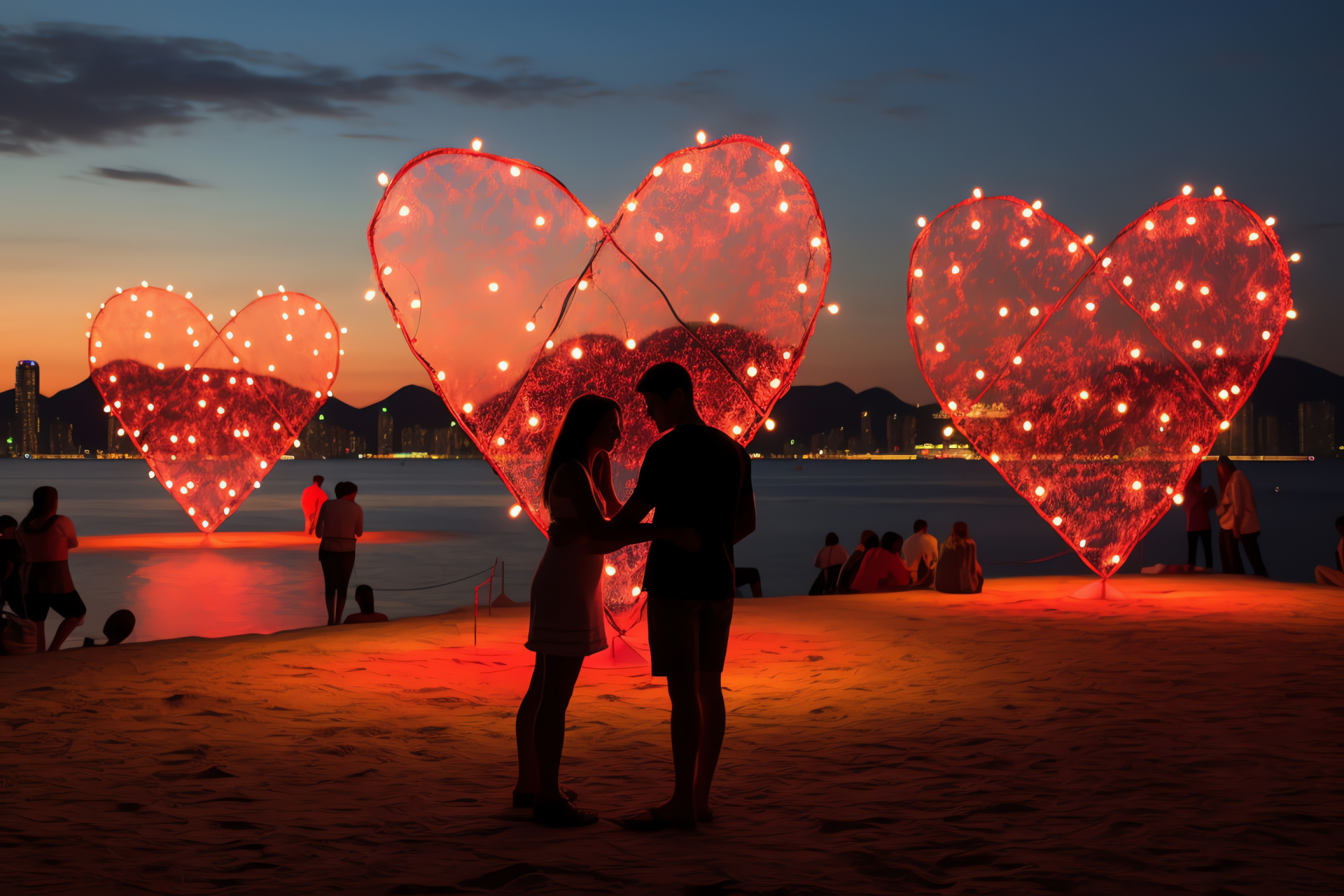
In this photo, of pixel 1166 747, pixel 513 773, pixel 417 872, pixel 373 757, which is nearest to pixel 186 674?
pixel 373 757

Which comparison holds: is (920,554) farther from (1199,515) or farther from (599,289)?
(599,289)

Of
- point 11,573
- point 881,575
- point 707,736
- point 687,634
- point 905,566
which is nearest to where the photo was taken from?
point 687,634

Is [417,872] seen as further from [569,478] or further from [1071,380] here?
[1071,380]

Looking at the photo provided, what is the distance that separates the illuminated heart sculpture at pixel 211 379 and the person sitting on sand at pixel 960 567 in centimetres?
1500

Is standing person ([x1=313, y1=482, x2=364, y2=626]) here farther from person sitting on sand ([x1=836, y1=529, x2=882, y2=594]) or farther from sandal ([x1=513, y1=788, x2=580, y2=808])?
sandal ([x1=513, y1=788, x2=580, y2=808])

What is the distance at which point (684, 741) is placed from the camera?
4.31 m

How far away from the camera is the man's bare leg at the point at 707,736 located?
442 centimetres

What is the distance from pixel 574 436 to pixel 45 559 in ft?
23.1

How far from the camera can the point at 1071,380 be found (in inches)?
472

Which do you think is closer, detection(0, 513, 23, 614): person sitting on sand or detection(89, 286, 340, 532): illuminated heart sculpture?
detection(0, 513, 23, 614): person sitting on sand

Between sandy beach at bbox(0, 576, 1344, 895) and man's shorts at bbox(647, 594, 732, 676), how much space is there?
0.66m

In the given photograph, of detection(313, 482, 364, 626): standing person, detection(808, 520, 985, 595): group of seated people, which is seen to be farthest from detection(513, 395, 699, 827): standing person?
detection(808, 520, 985, 595): group of seated people

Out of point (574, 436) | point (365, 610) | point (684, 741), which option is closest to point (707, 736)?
point (684, 741)

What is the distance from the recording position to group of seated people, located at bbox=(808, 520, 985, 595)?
501 inches
